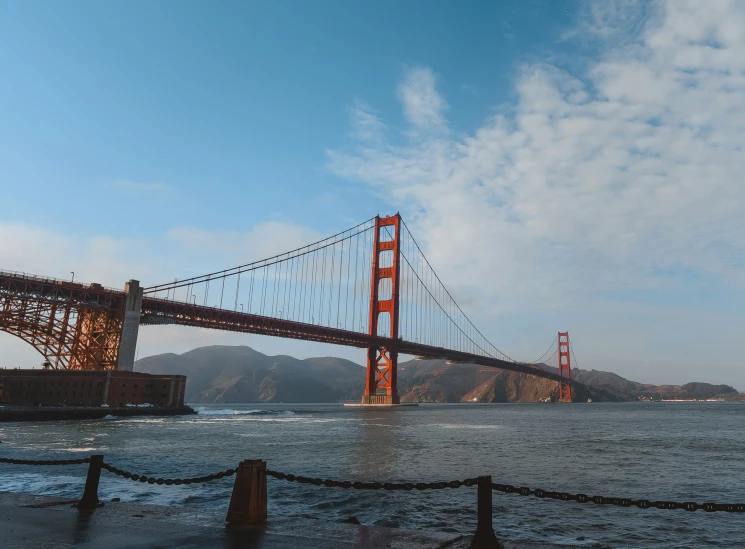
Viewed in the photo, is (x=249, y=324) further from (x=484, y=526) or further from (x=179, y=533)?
(x=484, y=526)

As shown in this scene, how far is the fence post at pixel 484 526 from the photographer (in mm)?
6430

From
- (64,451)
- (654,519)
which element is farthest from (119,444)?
(654,519)

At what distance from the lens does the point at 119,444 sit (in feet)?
89.5

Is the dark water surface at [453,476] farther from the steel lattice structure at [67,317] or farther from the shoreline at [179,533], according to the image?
the steel lattice structure at [67,317]

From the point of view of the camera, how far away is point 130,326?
202 feet

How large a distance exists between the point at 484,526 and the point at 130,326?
6291cm

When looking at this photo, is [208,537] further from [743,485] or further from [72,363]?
[72,363]

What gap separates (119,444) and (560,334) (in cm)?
17792

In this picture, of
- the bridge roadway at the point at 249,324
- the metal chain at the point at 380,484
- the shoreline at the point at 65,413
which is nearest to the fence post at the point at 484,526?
the metal chain at the point at 380,484

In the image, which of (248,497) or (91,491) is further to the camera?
(91,491)

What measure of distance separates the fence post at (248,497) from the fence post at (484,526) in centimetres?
318

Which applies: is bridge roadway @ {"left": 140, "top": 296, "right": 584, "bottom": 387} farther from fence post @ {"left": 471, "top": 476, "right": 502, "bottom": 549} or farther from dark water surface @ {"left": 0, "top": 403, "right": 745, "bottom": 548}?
fence post @ {"left": 471, "top": 476, "right": 502, "bottom": 549}

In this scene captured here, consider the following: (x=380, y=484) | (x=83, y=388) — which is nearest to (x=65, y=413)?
(x=83, y=388)

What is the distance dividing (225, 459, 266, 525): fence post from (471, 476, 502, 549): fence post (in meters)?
3.18
